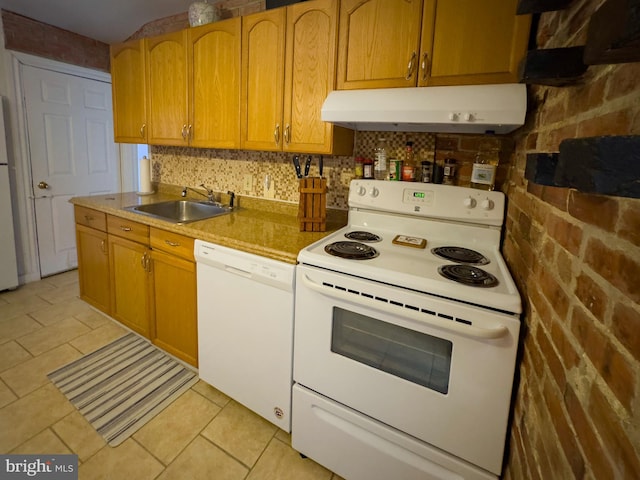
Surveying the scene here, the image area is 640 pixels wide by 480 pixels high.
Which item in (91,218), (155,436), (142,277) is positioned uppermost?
(91,218)

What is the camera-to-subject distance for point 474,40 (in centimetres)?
137

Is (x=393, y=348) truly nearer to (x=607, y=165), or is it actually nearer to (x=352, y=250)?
(x=352, y=250)

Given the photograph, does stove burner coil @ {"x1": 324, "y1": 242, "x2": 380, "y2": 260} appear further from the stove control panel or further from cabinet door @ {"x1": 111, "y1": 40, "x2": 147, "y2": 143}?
cabinet door @ {"x1": 111, "y1": 40, "x2": 147, "y2": 143}

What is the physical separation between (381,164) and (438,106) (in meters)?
0.49

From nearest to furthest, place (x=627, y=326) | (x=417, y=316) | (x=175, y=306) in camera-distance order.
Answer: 1. (x=627, y=326)
2. (x=417, y=316)
3. (x=175, y=306)

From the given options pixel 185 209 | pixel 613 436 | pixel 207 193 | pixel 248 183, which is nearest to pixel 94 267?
pixel 185 209

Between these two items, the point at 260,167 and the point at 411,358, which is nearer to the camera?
the point at 411,358

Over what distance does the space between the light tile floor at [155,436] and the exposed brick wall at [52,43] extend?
8.46ft

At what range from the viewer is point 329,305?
135cm

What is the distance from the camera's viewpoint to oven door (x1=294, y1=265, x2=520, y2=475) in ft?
3.48

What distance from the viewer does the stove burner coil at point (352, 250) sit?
1366 millimetres

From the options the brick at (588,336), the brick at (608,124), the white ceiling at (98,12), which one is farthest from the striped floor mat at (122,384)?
the white ceiling at (98,12)

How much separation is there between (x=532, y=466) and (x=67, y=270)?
4.23 metres

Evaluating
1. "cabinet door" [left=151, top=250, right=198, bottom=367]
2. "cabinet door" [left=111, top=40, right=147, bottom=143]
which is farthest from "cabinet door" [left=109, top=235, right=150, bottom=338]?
"cabinet door" [left=111, top=40, right=147, bottom=143]
